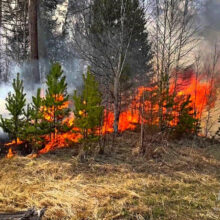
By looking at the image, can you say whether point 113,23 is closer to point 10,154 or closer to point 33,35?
point 33,35

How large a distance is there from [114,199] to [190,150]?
4.77 m

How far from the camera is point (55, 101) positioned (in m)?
6.69

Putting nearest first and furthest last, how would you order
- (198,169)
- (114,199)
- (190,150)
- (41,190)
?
1. (114,199)
2. (41,190)
3. (198,169)
4. (190,150)

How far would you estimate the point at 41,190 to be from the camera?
13.6 ft

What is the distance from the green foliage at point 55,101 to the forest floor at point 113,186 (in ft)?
2.68

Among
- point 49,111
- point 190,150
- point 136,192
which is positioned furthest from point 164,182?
point 49,111

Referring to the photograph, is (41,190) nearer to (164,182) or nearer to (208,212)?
(164,182)

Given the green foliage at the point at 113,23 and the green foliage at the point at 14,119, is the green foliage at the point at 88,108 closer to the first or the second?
the green foliage at the point at 14,119

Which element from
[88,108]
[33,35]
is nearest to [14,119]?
[88,108]

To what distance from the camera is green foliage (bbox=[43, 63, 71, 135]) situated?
21.7 ft

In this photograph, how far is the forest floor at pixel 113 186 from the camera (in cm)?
352

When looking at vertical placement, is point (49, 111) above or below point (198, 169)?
above

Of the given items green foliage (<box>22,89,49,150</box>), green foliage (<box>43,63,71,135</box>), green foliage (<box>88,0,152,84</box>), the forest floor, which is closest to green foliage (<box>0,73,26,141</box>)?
green foliage (<box>22,89,49,150</box>)

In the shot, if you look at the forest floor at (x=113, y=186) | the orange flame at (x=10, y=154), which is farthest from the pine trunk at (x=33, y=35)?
the forest floor at (x=113, y=186)
